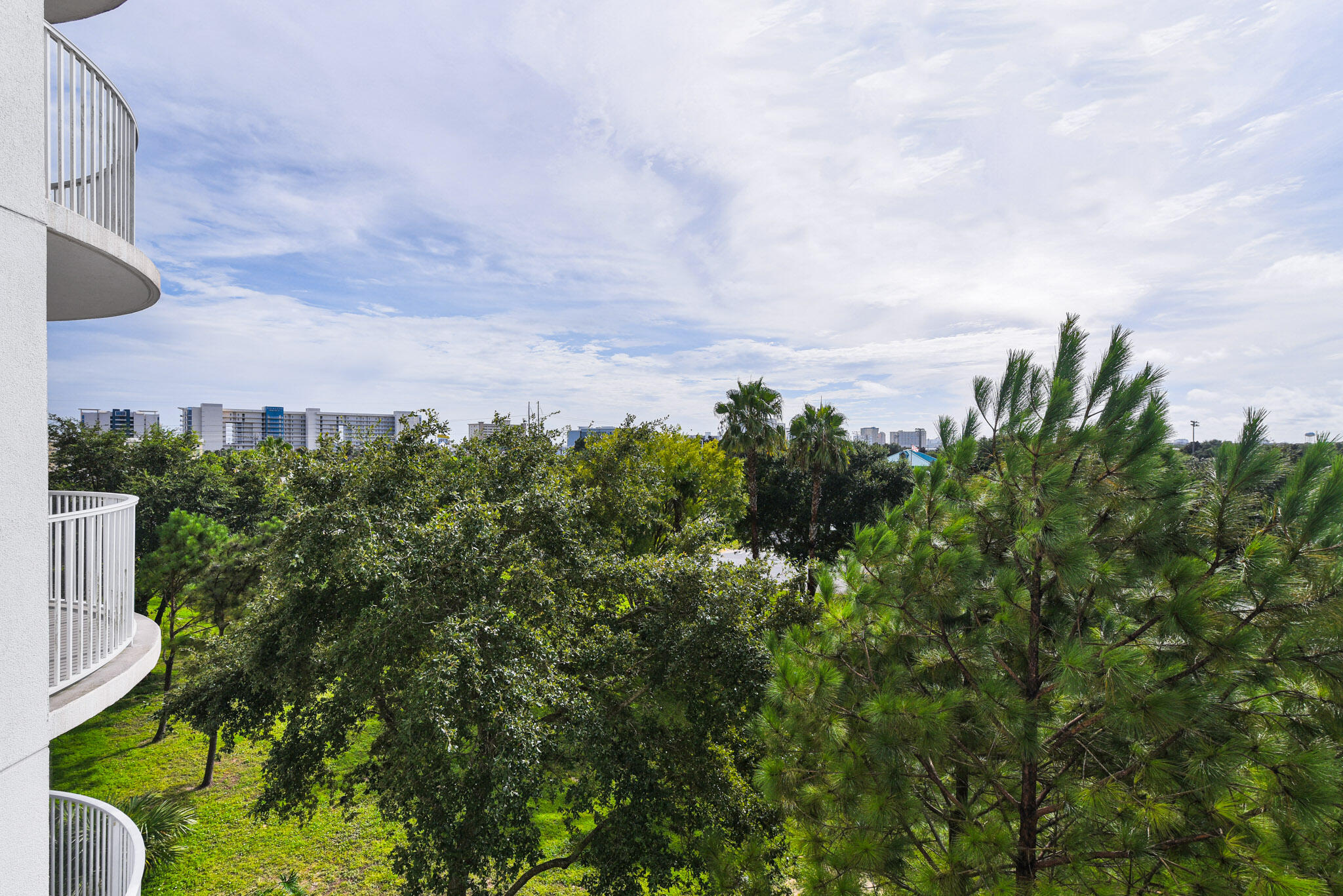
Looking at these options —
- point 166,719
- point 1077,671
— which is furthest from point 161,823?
point 1077,671

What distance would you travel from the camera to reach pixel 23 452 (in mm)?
3160

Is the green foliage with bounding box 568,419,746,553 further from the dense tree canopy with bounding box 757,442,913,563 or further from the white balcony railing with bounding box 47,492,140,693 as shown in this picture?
the dense tree canopy with bounding box 757,442,913,563

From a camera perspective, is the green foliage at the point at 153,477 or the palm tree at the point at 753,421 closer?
the green foliage at the point at 153,477

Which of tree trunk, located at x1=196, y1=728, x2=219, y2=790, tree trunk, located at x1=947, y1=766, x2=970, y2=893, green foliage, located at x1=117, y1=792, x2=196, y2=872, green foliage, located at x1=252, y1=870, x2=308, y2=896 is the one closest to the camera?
tree trunk, located at x1=947, y1=766, x2=970, y2=893

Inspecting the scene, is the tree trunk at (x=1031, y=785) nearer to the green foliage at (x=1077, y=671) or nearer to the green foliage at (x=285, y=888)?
the green foliage at (x=1077, y=671)

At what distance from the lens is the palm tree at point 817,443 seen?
25984mm

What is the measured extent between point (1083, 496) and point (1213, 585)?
87cm

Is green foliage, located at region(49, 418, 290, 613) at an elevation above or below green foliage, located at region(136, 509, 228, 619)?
above

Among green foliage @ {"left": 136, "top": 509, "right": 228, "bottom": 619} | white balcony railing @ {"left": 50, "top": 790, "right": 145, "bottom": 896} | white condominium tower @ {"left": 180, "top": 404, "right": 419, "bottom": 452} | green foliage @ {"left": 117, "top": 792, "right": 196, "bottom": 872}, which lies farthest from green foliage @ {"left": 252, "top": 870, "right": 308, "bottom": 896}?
white condominium tower @ {"left": 180, "top": 404, "right": 419, "bottom": 452}

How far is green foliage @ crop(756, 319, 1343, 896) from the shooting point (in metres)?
3.61

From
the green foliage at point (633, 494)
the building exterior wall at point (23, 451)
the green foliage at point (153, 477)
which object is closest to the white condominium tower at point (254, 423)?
the green foliage at point (153, 477)

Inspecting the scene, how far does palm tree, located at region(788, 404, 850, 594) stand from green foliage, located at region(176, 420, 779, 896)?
Answer: 1745cm

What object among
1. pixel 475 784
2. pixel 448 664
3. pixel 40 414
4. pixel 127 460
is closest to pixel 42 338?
pixel 40 414

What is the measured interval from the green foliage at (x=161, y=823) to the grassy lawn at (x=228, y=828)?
202 mm
